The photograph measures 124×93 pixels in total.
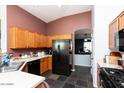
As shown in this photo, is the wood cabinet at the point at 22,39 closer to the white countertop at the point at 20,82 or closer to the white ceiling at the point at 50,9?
the white ceiling at the point at 50,9

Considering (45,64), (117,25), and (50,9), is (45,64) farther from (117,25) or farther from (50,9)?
(117,25)

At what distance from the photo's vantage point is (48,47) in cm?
599

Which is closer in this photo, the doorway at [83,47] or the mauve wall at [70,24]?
the mauve wall at [70,24]

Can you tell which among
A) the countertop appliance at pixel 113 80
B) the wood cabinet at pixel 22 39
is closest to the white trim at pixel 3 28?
the wood cabinet at pixel 22 39

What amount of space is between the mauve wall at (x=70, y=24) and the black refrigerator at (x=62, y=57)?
1.13 meters

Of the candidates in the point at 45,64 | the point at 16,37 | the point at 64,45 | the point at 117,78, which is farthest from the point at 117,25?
the point at 45,64

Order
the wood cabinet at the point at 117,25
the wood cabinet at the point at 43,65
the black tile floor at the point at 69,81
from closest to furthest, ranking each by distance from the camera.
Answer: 1. the wood cabinet at the point at 117,25
2. the black tile floor at the point at 69,81
3. the wood cabinet at the point at 43,65

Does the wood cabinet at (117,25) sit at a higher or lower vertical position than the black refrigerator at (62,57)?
higher

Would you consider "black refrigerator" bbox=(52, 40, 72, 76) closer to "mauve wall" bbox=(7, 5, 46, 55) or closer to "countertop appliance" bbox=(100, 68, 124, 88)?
"mauve wall" bbox=(7, 5, 46, 55)

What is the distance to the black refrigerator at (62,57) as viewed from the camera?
186 inches

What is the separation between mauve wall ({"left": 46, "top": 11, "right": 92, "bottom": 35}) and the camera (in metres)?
5.39

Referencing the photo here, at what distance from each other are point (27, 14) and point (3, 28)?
4.52 ft

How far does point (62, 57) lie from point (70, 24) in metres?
1.91

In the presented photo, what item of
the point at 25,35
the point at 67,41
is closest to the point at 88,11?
the point at 67,41
